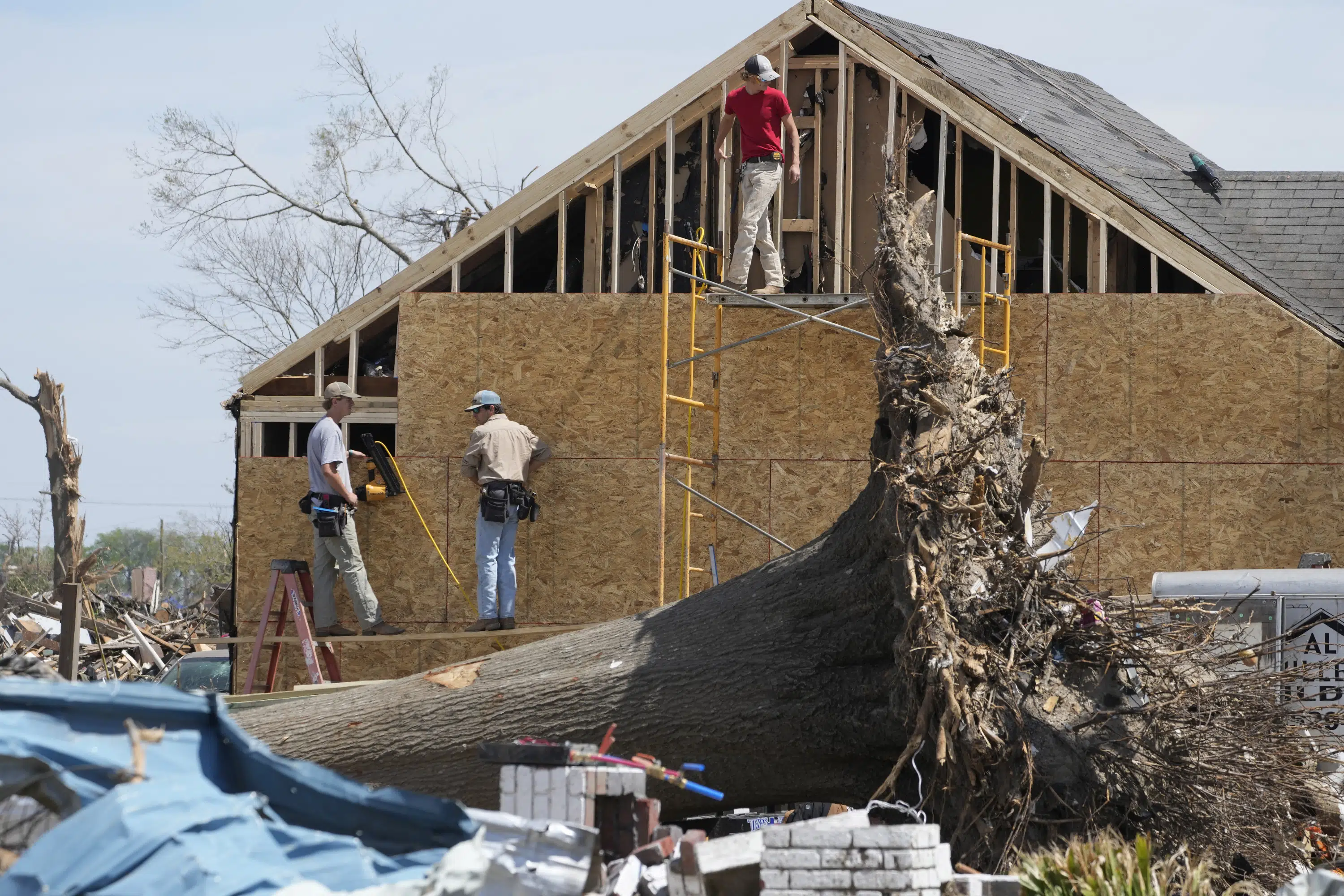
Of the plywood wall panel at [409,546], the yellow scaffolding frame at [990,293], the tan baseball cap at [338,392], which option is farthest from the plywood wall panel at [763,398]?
the tan baseball cap at [338,392]

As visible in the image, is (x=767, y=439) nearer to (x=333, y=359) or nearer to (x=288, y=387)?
(x=333, y=359)

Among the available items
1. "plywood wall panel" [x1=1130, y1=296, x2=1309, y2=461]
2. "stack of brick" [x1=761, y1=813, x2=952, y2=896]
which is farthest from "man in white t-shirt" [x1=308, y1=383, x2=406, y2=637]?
"stack of brick" [x1=761, y1=813, x2=952, y2=896]

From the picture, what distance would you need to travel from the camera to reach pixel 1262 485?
1063 cm

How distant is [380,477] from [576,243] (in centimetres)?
270

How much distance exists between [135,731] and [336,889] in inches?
30.6

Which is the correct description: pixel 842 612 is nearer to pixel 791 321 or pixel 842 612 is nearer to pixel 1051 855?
pixel 1051 855

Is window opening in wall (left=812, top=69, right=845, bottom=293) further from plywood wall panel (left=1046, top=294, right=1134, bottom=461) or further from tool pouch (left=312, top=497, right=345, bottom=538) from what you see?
tool pouch (left=312, top=497, right=345, bottom=538)

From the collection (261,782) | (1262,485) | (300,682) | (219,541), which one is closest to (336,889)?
(261,782)

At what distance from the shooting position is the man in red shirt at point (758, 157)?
10.8 meters

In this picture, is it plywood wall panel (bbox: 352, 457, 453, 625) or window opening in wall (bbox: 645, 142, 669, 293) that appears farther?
window opening in wall (bbox: 645, 142, 669, 293)

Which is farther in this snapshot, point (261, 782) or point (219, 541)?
point (219, 541)

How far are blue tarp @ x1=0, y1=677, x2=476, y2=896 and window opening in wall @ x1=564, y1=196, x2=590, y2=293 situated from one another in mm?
7768

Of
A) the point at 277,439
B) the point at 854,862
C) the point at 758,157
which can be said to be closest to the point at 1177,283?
the point at 758,157

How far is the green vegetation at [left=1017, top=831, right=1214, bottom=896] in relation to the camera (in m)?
4.68
